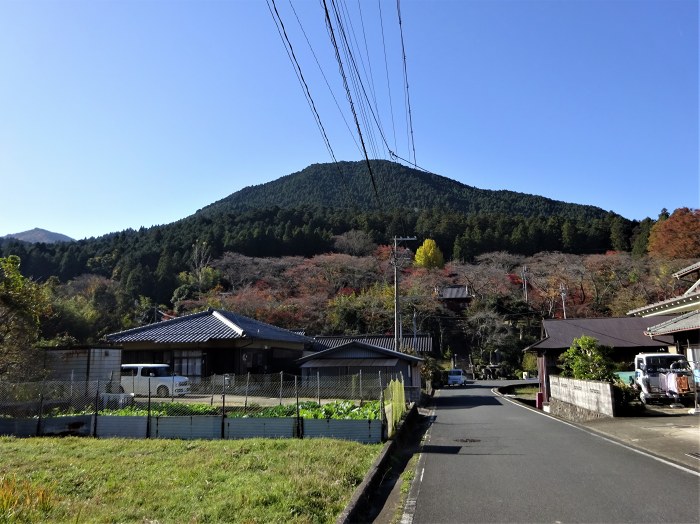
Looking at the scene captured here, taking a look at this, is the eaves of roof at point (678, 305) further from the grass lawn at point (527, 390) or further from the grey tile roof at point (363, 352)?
the grass lawn at point (527, 390)

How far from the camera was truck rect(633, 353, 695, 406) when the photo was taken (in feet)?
61.0

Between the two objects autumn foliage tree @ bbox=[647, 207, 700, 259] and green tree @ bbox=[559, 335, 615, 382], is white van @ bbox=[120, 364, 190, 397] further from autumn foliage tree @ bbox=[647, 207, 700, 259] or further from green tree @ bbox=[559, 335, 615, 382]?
autumn foliage tree @ bbox=[647, 207, 700, 259]

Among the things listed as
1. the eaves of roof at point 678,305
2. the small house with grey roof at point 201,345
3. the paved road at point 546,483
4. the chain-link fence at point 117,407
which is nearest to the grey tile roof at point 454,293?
the small house with grey roof at point 201,345

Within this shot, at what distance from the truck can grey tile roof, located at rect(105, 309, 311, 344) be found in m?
18.9

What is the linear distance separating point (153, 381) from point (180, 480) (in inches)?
744

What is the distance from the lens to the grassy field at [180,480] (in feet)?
21.1

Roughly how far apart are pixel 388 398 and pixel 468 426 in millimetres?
4035

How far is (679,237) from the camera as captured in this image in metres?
55.0

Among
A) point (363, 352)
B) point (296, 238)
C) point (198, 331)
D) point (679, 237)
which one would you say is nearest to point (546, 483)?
point (363, 352)

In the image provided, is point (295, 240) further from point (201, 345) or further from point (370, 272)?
point (201, 345)

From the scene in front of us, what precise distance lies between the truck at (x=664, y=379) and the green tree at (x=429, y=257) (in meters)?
52.0

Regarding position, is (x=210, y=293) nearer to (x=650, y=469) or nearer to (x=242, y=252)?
(x=242, y=252)

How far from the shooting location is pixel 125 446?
1163 cm

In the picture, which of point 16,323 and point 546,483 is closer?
point 546,483
